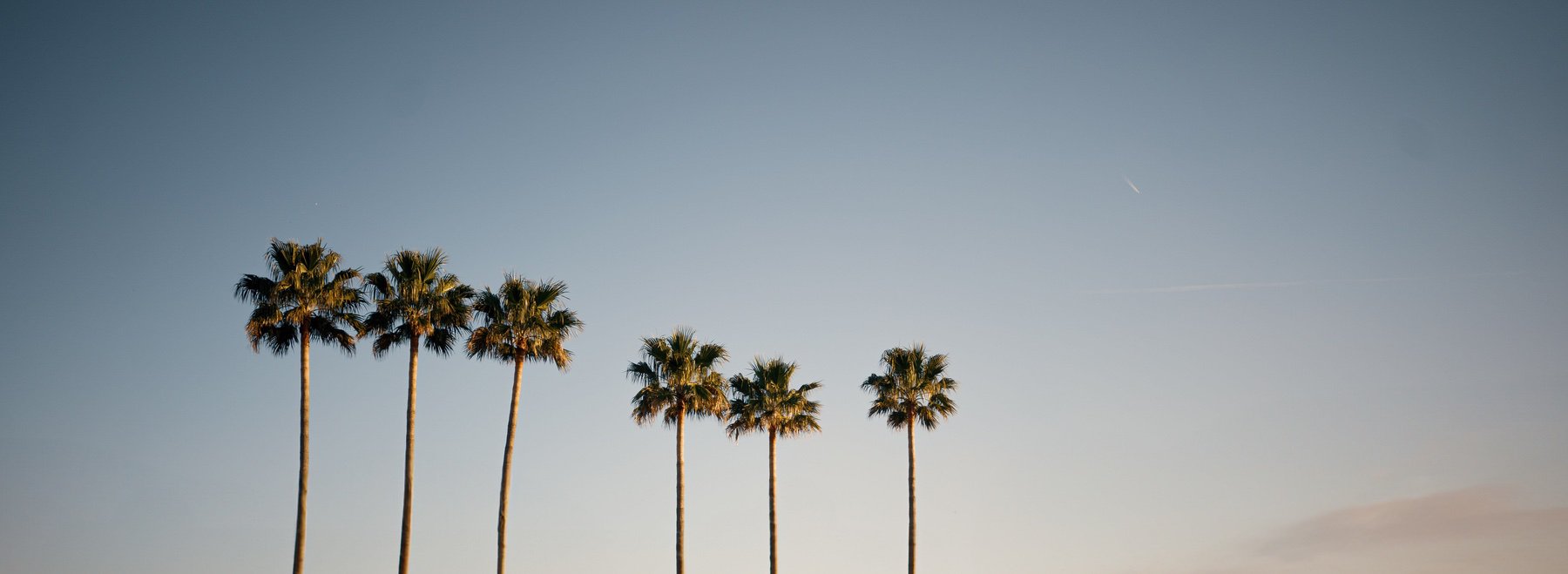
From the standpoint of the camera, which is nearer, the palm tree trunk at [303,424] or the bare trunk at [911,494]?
the palm tree trunk at [303,424]

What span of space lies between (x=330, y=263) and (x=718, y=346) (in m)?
19.2

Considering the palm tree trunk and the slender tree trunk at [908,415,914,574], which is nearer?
the palm tree trunk

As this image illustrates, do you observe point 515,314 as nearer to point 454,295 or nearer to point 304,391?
point 454,295

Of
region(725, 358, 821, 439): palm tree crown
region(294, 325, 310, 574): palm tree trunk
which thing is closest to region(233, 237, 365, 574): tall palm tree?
region(294, 325, 310, 574): palm tree trunk

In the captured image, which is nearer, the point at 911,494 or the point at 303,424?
the point at 303,424

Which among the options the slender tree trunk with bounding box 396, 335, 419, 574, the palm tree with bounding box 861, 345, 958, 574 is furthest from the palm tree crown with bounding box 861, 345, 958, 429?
the slender tree trunk with bounding box 396, 335, 419, 574

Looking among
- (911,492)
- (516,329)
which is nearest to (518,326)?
(516,329)

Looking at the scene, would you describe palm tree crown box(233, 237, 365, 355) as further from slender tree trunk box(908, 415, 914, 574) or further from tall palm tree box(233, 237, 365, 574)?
slender tree trunk box(908, 415, 914, 574)

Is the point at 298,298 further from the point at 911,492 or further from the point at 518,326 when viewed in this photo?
the point at 911,492

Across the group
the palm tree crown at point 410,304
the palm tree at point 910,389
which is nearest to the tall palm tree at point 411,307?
the palm tree crown at point 410,304

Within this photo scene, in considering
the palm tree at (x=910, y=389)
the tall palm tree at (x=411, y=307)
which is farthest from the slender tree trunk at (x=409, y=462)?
the palm tree at (x=910, y=389)

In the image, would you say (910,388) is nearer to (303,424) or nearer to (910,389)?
(910,389)

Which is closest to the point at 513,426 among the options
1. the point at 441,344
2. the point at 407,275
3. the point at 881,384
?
the point at 441,344

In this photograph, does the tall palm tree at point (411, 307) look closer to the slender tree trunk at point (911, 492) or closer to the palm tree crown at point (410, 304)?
the palm tree crown at point (410, 304)
